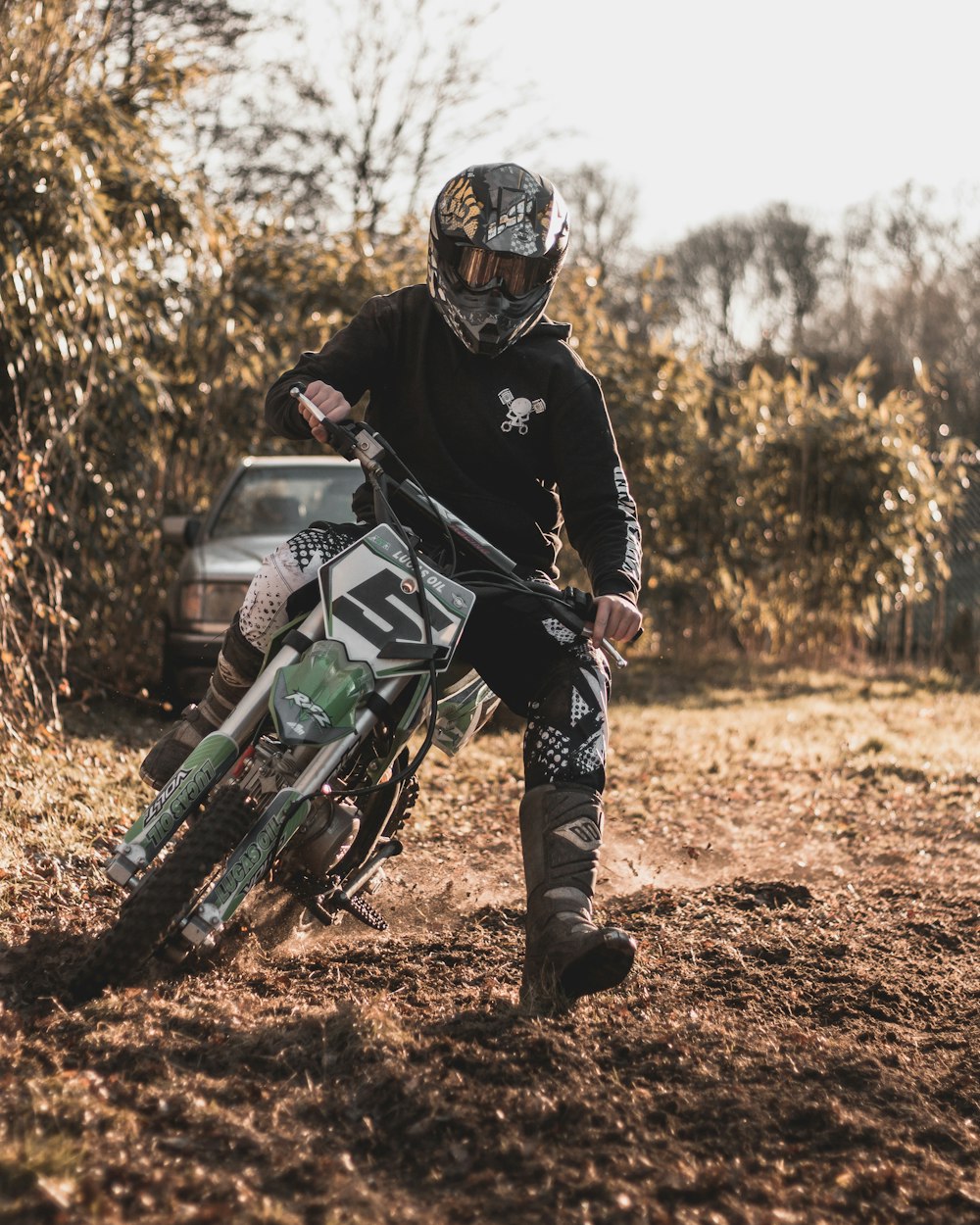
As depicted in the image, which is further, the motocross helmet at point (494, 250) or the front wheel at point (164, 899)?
the motocross helmet at point (494, 250)

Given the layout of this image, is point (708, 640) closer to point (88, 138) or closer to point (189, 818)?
point (88, 138)

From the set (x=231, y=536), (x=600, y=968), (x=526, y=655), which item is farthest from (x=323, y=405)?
(x=231, y=536)

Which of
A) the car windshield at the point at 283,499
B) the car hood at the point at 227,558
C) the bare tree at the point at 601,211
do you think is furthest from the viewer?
the bare tree at the point at 601,211

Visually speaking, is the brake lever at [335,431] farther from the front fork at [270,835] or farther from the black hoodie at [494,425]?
the front fork at [270,835]

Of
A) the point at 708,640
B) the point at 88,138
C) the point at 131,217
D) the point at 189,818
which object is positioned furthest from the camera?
the point at 708,640

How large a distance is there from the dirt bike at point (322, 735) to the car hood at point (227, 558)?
14.2 feet

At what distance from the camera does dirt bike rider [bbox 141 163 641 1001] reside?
11.6 feet

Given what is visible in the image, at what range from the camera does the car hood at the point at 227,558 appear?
7930 millimetres

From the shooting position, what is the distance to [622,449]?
12242 mm

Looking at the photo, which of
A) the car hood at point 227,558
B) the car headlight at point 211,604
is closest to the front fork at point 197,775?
the car hood at point 227,558

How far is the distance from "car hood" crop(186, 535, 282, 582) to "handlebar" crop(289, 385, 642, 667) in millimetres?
4318

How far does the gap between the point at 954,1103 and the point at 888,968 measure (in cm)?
107

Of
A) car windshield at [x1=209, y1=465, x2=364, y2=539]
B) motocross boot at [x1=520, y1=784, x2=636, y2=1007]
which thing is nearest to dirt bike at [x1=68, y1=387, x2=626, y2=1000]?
motocross boot at [x1=520, y1=784, x2=636, y2=1007]

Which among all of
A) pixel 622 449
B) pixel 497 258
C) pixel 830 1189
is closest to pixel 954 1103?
pixel 830 1189
